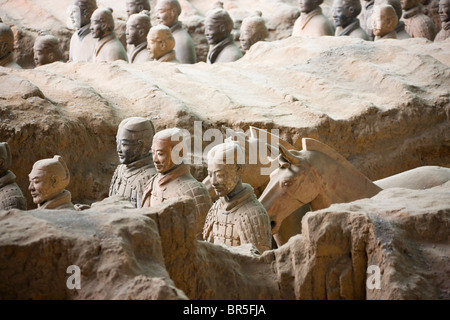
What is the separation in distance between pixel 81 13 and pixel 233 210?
→ 6402 millimetres

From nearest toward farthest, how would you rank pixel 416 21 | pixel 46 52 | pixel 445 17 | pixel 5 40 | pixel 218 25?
pixel 5 40 → pixel 46 52 → pixel 218 25 → pixel 445 17 → pixel 416 21

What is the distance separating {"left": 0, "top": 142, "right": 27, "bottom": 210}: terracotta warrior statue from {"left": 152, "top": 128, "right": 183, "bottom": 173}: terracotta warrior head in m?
1.04

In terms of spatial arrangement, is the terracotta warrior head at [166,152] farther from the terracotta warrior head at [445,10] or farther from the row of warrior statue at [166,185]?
the terracotta warrior head at [445,10]

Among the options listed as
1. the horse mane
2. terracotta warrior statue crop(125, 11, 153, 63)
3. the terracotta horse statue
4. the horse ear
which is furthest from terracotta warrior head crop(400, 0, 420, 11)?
the horse ear

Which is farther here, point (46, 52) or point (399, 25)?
point (399, 25)

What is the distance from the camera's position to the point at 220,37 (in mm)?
11234

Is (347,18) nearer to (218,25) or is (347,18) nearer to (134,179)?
(218,25)

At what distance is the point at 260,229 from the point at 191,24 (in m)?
9.06

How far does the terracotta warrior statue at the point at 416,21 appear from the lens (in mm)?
12492

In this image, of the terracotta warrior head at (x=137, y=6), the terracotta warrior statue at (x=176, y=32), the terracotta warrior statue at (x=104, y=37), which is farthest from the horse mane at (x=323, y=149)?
the terracotta warrior head at (x=137, y=6)

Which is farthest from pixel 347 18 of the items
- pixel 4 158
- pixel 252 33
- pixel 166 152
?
pixel 4 158

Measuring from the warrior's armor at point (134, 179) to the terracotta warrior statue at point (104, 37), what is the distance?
156 inches

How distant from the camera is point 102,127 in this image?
25.5 feet

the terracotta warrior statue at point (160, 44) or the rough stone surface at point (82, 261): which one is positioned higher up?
the terracotta warrior statue at point (160, 44)
